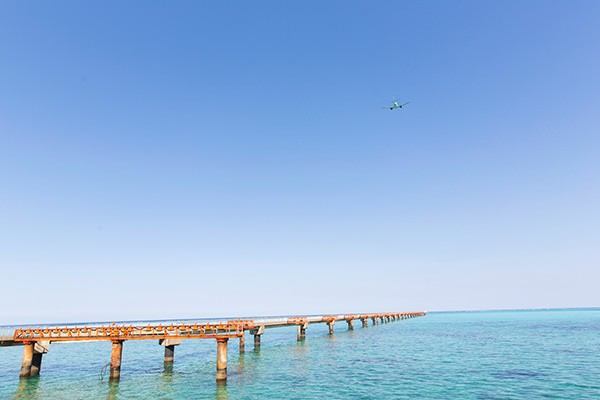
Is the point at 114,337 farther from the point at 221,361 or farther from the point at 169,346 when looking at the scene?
the point at 221,361

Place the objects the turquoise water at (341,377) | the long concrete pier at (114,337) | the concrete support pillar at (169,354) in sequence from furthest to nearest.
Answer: the concrete support pillar at (169,354), the long concrete pier at (114,337), the turquoise water at (341,377)

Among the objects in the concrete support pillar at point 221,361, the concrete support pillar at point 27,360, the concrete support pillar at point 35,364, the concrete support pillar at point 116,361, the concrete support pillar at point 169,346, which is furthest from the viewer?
the concrete support pillar at point 169,346

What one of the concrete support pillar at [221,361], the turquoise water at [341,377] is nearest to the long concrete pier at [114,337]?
the concrete support pillar at [221,361]

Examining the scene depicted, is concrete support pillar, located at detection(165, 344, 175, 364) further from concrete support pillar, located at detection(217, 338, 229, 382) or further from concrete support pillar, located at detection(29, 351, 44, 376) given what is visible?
concrete support pillar, located at detection(29, 351, 44, 376)

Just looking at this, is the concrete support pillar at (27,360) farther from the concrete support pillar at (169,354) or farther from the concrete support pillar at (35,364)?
the concrete support pillar at (169,354)

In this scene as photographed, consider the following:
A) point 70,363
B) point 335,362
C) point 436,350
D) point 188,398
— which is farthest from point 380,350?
point 70,363

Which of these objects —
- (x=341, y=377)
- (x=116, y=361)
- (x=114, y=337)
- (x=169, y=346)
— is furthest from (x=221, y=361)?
(x=169, y=346)

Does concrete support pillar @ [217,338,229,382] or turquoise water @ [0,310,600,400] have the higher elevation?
concrete support pillar @ [217,338,229,382]

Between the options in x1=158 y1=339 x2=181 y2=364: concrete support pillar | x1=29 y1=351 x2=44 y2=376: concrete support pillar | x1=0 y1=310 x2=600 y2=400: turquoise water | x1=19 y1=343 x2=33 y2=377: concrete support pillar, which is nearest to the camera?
x1=0 y1=310 x2=600 y2=400: turquoise water

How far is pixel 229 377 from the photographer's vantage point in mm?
31203

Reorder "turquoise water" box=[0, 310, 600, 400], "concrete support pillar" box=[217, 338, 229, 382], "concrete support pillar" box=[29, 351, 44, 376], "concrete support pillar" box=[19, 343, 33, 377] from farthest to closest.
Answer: "concrete support pillar" box=[29, 351, 44, 376], "concrete support pillar" box=[19, 343, 33, 377], "concrete support pillar" box=[217, 338, 229, 382], "turquoise water" box=[0, 310, 600, 400]

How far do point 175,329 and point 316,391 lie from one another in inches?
650

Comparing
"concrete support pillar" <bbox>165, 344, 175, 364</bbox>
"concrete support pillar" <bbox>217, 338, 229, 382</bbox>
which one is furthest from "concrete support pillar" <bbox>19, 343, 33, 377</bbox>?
"concrete support pillar" <bbox>217, 338, 229, 382</bbox>

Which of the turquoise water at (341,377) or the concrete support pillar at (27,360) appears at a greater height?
the concrete support pillar at (27,360)
